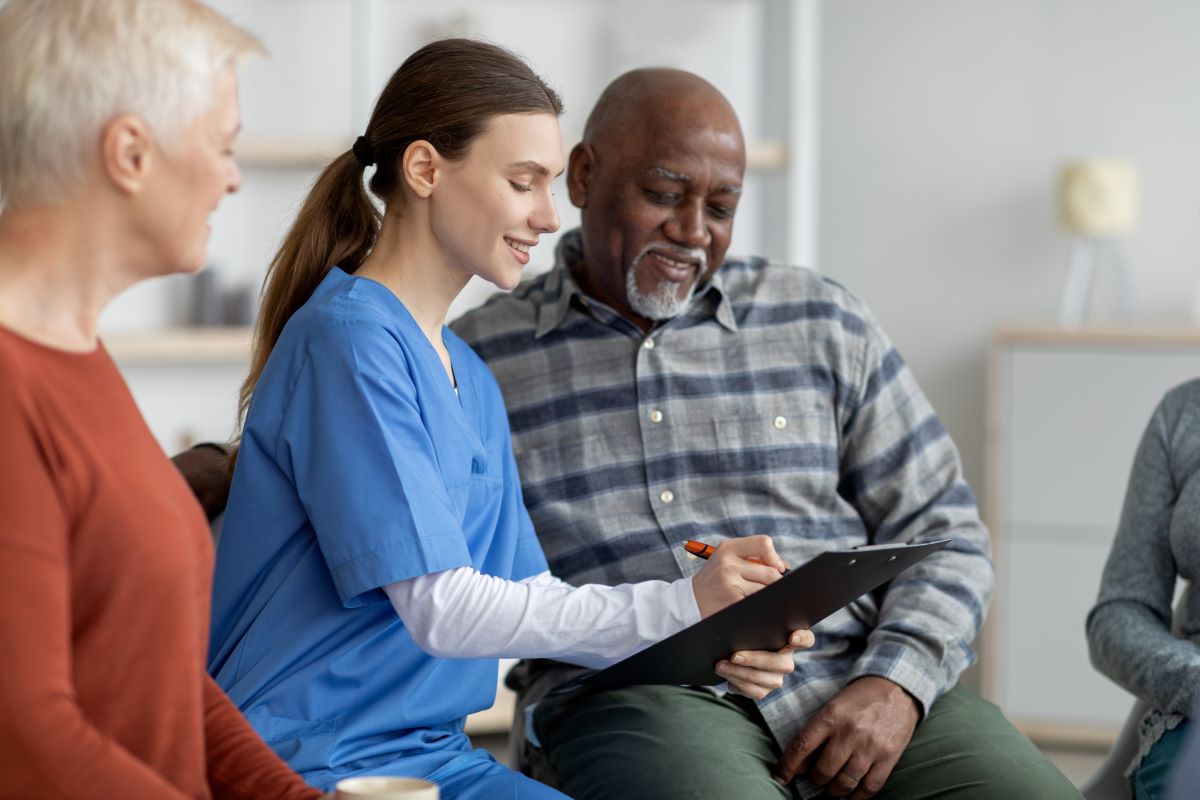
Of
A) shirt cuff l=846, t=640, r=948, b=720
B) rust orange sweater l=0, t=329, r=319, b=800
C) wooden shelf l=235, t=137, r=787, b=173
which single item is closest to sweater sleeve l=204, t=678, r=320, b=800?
rust orange sweater l=0, t=329, r=319, b=800

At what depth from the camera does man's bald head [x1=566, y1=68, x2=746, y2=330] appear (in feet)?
6.43

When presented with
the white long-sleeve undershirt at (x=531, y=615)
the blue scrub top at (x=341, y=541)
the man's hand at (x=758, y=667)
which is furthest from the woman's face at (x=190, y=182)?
the man's hand at (x=758, y=667)

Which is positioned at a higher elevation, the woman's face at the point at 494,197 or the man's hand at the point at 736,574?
the woman's face at the point at 494,197

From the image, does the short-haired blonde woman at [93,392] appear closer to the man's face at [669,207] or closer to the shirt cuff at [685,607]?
the shirt cuff at [685,607]

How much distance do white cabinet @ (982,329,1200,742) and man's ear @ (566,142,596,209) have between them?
1.76m

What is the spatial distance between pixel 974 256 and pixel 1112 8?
0.76m

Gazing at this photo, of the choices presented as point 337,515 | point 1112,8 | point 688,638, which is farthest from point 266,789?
point 1112,8

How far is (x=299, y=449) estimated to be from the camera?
135 centimetres

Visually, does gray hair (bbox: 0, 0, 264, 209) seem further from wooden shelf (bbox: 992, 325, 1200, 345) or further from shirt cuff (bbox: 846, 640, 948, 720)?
wooden shelf (bbox: 992, 325, 1200, 345)

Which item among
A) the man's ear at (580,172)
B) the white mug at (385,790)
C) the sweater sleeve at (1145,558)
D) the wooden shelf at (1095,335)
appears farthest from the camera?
the wooden shelf at (1095,335)

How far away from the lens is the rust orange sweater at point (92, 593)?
91 cm

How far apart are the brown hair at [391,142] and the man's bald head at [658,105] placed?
414mm

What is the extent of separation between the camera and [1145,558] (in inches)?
72.4

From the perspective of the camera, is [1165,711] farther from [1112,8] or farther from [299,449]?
[1112,8]
